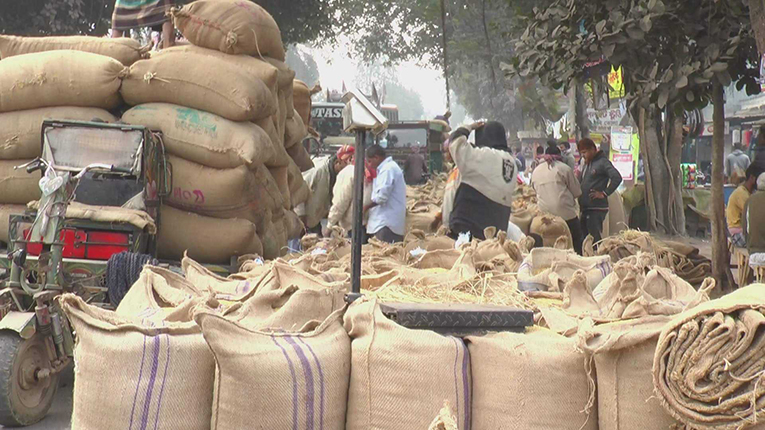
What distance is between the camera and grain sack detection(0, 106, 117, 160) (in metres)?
6.84

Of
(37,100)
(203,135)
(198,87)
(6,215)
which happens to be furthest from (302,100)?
(6,215)

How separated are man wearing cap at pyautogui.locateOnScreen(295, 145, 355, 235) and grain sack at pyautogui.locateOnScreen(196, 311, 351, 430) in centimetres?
863

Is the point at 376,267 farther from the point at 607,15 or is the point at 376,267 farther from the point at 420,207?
the point at 420,207

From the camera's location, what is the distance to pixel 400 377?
256 centimetres

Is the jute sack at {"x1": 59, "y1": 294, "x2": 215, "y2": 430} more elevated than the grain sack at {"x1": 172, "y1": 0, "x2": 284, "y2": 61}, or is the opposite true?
the grain sack at {"x1": 172, "y1": 0, "x2": 284, "y2": 61}

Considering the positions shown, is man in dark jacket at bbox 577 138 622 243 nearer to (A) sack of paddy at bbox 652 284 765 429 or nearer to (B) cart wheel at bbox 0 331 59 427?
(B) cart wheel at bbox 0 331 59 427

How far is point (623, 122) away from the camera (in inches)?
1067

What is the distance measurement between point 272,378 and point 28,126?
5.15m

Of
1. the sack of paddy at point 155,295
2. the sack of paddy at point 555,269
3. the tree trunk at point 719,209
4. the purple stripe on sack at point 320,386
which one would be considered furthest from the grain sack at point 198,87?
the purple stripe on sack at point 320,386

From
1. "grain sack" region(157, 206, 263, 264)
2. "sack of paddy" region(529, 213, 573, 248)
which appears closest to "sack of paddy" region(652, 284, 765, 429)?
"grain sack" region(157, 206, 263, 264)

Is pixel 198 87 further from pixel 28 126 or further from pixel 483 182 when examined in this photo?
pixel 483 182

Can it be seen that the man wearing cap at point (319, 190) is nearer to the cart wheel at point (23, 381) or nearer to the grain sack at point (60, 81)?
the grain sack at point (60, 81)

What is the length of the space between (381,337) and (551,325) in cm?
66

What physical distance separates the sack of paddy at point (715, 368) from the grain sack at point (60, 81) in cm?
554
